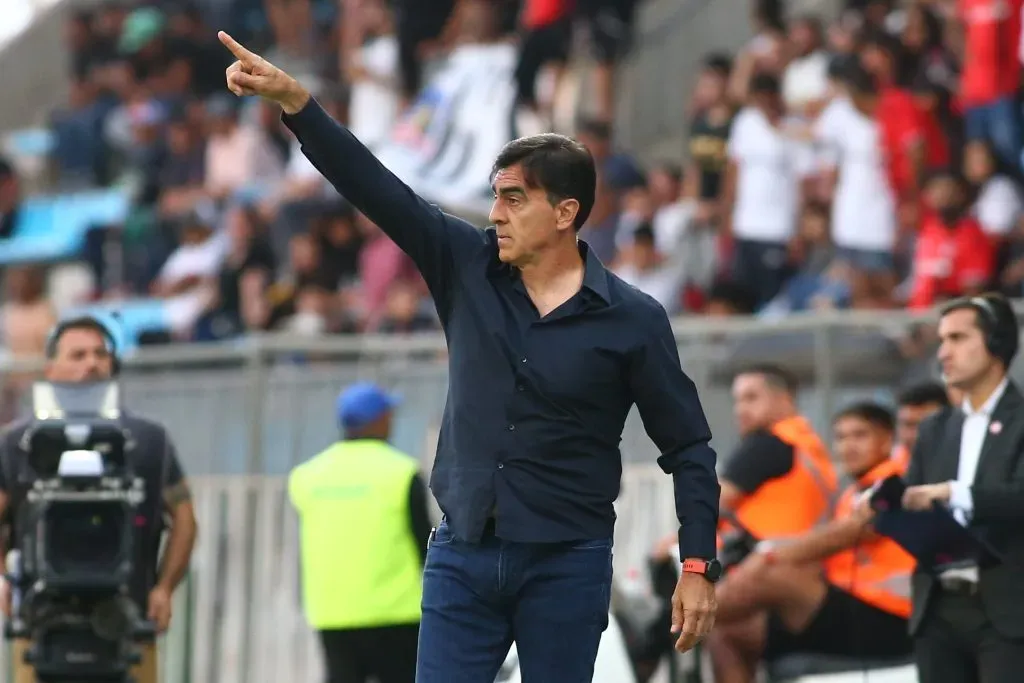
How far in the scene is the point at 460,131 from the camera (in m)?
16.8

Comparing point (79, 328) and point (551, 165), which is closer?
point (551, 165)

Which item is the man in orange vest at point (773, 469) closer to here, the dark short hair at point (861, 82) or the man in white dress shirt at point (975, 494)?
the man in white dress shirt at point (975, 494)

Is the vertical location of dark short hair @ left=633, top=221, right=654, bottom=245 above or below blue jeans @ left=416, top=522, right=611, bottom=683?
above

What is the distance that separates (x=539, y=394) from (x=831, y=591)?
13.3 ft

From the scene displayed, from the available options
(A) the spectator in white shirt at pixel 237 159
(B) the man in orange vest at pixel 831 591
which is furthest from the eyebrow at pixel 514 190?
(A) the spectator in white shirt at pixel 237 159

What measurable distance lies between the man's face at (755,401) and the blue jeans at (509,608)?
13.0 ft

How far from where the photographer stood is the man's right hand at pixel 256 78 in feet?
18.4

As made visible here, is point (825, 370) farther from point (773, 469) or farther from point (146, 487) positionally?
point (146, 487)

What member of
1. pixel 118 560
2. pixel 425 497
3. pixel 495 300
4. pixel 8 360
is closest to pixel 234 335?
pixel 8 360

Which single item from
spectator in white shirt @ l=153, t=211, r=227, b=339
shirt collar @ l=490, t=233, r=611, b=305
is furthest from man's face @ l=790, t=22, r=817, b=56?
shirt collar @ l=490, t=233, r=611, b=305

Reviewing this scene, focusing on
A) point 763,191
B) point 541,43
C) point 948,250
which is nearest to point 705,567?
point 948,250

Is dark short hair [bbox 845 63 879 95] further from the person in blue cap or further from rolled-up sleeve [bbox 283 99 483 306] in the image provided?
rolled-up sleeve [bbox 283 99 483 306]

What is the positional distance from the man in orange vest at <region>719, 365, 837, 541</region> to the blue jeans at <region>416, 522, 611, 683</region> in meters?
3.71

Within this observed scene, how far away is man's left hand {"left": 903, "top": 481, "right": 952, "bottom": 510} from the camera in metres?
7.66
